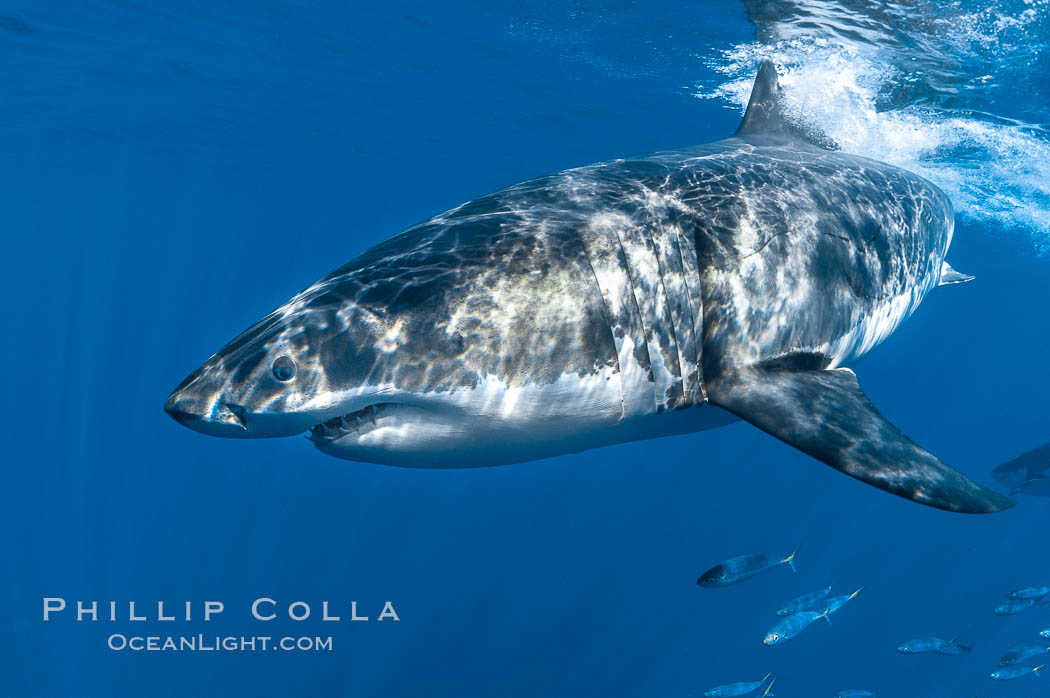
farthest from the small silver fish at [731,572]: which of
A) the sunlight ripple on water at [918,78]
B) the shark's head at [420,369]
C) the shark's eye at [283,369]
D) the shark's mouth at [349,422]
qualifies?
the sunlight ripple on water at [918,78]

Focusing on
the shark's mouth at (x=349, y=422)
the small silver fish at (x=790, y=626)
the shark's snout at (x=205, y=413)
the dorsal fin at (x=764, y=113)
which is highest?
the dorsal fin at (x=764, y=113)

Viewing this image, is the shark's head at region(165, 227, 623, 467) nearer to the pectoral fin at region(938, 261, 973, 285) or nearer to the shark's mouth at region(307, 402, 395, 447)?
the shark's mouth at region(307, 402, 395, 447)

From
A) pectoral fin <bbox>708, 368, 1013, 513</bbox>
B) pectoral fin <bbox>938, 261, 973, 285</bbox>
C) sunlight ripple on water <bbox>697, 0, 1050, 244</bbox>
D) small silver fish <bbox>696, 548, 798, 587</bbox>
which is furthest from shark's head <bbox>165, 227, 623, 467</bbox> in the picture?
sunlight ripple on water <bbox>697, 0, 1050, 244</bbox>

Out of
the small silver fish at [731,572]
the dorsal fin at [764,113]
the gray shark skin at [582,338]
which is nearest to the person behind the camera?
the gray shark skin at [582,338]

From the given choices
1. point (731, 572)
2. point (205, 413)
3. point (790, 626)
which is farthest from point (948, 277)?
point (205, 413)

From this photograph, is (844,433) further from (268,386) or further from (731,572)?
(731,572)

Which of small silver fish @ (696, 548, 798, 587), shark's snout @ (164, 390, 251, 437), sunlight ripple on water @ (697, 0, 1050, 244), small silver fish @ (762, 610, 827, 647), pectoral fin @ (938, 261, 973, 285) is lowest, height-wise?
small silver fish @ (762, 610, 827, 647)

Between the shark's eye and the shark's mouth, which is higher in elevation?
the shark's eye

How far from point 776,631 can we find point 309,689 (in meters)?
18.0

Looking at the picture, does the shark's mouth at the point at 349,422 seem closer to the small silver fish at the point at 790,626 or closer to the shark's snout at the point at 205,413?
the shark's snout at the point at 205,413

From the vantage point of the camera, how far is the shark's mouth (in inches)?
108

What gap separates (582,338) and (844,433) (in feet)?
4.13

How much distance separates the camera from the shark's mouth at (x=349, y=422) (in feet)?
8.98

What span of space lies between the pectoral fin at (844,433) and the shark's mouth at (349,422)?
165cm
